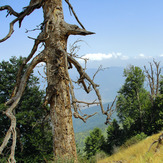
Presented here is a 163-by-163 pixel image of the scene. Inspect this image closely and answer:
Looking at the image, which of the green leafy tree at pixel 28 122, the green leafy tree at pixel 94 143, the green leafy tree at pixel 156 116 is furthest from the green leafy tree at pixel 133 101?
the green leafy tree at pixel 28 122

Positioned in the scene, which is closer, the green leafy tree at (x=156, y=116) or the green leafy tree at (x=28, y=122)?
the green leafy tree at (x=28, y=122)

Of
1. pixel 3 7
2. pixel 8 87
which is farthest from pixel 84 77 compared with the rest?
pixel 8 87

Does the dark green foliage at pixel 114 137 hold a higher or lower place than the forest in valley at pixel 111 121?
lower

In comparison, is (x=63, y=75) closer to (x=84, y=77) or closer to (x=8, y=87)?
(x=84, y=77)

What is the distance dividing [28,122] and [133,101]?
76.3 feet

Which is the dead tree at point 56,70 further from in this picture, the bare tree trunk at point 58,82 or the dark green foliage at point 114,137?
the dark green foliage at point 114,137

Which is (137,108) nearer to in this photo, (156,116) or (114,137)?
(156,116)

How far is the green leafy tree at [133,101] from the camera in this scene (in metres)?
29.6

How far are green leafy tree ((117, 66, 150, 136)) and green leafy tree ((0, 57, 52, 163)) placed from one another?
18113mm

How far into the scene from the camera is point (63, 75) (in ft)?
13.9

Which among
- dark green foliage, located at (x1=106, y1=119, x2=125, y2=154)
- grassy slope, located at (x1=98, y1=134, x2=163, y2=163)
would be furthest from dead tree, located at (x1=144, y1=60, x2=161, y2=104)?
grassy slope, located at (x1=98, y1=134, x2=163, y2=163)

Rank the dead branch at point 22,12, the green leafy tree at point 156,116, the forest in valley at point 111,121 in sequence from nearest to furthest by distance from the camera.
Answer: the dead branch at point 22,12 < the forest in valley at point 111,121 < the green leafy tree at point 156,116

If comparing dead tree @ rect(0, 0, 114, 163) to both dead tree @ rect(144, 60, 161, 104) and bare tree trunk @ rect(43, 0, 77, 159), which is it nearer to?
bare tree trunk @ rect(43, 0, 77, 159)

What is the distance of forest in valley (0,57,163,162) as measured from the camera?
44.1 ft
